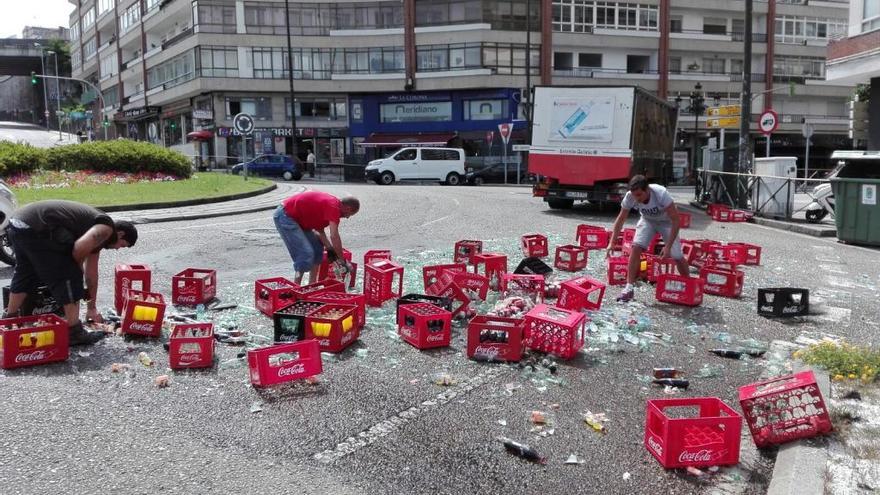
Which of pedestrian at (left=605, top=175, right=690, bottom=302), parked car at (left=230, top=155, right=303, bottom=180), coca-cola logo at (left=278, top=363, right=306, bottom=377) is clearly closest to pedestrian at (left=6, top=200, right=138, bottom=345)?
coca-cola logo at (left=278, top=363, right=306, bottom=377)

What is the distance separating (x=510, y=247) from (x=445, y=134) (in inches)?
1414

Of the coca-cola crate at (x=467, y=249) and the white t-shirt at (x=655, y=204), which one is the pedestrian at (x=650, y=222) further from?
the coca-cola crate at (x=467, y=249)

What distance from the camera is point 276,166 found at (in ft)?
127

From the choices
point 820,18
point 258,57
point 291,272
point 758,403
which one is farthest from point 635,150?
point 820,18

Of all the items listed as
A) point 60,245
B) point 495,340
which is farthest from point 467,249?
point 60,245

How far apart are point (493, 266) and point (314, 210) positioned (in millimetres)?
2158

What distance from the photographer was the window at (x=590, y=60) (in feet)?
162

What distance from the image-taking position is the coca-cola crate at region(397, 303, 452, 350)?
593cm

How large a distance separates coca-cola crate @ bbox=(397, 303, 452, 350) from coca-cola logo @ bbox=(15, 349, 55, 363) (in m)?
2.75

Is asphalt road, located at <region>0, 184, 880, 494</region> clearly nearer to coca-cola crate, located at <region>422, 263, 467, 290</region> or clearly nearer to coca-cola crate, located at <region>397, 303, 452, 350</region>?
coca-cola crate, located at <region>397, 303, 452, 350</region>

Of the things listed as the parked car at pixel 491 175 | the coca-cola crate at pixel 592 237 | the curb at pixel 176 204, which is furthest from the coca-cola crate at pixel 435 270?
the parked car at pixel 491 175

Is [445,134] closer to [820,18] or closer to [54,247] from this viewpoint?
[820,18]

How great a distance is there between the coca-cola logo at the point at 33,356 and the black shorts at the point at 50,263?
0.50 meters

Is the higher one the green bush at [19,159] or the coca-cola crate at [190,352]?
the green bush at [19,159]
